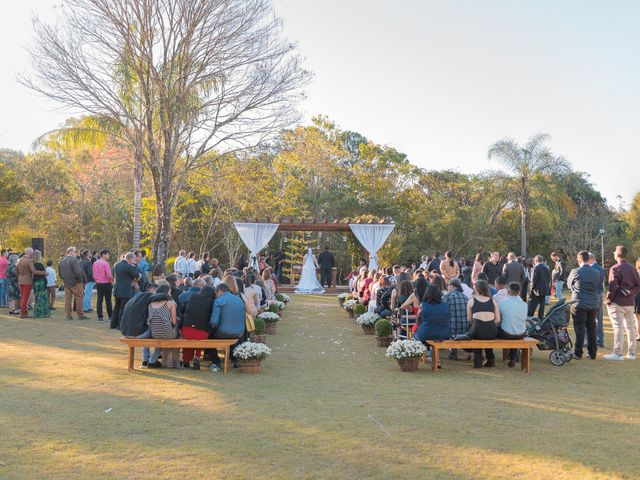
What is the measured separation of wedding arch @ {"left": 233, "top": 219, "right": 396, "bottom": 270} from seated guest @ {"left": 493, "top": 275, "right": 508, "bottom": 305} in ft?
48.4

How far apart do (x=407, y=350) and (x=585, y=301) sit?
308 cm

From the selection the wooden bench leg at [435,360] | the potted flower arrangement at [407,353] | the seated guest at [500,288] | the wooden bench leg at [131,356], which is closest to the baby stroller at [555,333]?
the seated guest at [500,288]

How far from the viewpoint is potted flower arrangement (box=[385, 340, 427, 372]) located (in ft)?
27.9

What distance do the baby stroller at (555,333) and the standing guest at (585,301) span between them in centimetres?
20

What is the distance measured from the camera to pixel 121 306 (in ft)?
42.4

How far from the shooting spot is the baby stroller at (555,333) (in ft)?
30.5

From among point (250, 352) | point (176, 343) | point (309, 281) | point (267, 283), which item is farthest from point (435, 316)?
point (309, 281)

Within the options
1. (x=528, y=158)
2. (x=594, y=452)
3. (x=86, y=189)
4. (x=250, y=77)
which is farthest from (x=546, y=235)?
(x=594, y=452)

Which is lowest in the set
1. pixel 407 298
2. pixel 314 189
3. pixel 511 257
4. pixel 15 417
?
pixel 15 417

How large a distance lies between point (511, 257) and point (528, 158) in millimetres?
20655

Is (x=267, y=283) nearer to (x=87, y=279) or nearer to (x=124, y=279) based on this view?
(x=124, y=279)

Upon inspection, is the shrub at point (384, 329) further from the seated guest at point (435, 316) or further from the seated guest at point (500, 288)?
the seated guest at point (435, 316)

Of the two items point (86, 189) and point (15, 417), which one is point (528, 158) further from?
point (15, 417)

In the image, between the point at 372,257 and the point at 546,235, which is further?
the point at 546,235
